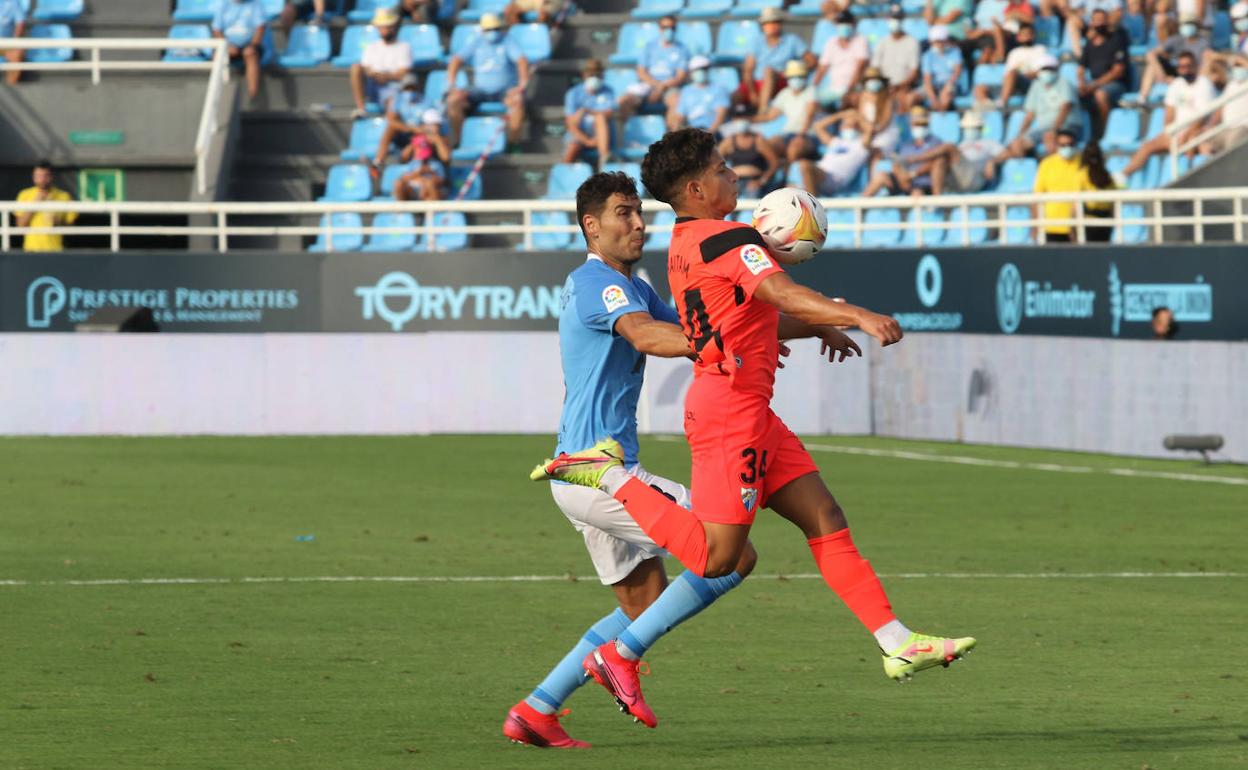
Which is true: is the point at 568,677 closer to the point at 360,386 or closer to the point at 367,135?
the point at 360,386

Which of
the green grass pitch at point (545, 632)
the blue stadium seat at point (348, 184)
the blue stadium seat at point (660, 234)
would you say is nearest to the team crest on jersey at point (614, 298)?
the green grass pitch at point (545, 632)

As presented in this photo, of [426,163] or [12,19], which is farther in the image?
[12,19]

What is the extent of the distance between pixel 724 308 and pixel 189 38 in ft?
80.7

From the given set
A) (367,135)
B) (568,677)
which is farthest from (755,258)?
(367,135)

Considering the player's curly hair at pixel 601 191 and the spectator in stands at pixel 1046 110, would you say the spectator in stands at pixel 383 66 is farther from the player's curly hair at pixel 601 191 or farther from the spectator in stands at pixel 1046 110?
the player's curly hair at pixel 601 191

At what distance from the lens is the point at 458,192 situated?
28906 mm

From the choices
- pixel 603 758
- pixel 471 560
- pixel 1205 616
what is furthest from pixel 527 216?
pixel 603 758

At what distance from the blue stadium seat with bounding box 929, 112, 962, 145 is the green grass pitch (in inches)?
361

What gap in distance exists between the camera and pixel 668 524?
7.25 metres

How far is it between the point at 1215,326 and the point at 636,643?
15.4 metres

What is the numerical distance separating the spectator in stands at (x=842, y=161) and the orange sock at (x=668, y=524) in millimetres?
19867

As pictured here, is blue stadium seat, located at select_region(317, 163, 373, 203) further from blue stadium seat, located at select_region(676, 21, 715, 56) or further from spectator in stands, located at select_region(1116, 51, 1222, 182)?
spectator in stands, located at select_region(1116, 51, 1222, 182)

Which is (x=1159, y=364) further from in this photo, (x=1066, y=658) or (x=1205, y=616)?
(x=1066, y=658)

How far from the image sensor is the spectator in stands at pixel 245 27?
97.2 ft
